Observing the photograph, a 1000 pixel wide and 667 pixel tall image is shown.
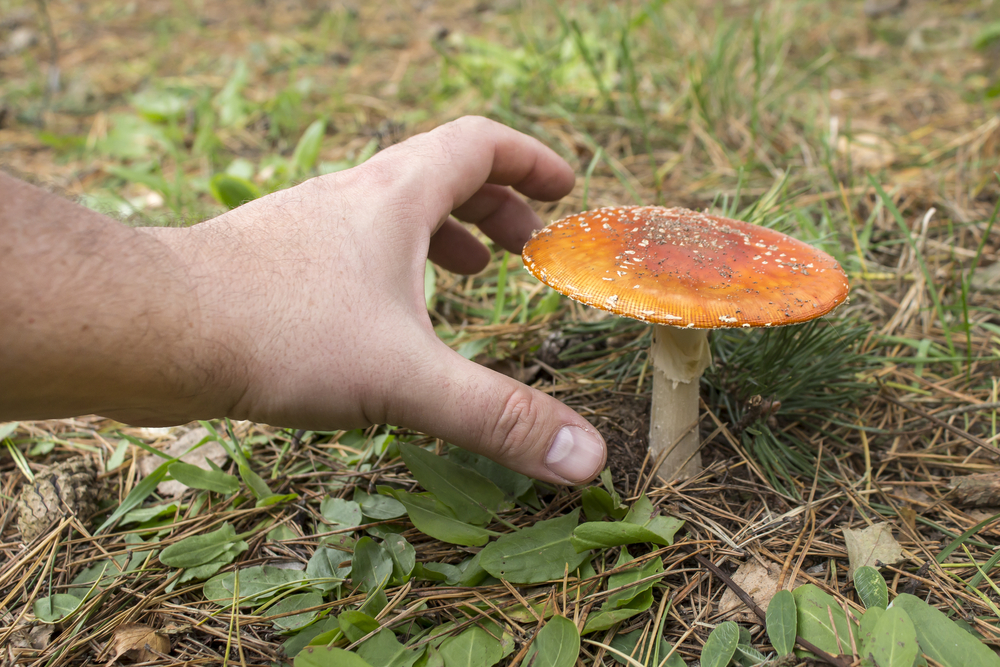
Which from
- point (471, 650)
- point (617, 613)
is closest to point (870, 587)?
point (617, 613)

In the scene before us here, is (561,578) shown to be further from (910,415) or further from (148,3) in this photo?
(148,3)

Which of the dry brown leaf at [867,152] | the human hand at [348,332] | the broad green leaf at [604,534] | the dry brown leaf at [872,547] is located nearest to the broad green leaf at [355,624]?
the human hand at [348,332]

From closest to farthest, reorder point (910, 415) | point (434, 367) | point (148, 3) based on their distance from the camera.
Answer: point (434, 367)
point (910, 415)
point (148, 3)

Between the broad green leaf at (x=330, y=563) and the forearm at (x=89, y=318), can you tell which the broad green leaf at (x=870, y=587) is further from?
the forearm at (x=89, y=318)

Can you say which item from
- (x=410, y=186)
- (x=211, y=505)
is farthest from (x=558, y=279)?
(x=211, y=505)

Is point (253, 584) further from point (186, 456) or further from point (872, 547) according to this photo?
point (872, 547)

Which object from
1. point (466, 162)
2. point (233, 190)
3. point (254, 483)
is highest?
point (466, 162)
